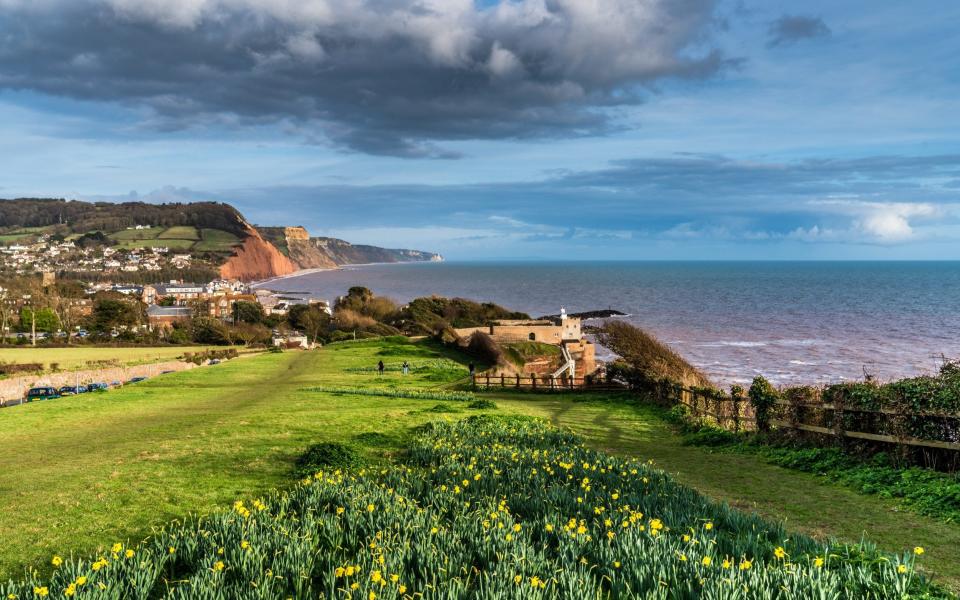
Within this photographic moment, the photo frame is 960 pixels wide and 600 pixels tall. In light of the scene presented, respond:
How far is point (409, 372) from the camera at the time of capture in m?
40.7

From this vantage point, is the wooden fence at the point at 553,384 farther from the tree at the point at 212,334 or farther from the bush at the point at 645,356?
the tree at the point at 212,334

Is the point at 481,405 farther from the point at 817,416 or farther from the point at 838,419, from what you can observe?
the point at 838,419

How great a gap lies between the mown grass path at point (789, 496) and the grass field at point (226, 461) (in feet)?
0.12

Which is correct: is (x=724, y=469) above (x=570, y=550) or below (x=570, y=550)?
below

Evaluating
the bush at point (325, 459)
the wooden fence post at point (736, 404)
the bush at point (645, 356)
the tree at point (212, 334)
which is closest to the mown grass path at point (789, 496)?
the wooden fence post at point (736, 404)

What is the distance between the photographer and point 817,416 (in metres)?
16.0

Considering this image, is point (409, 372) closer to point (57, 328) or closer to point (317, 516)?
point (317, 516)

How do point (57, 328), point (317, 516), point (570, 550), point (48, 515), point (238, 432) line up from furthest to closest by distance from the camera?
point (57, 328), point (238, 432), point (48, 515), point (317, 516), point (570, 550)

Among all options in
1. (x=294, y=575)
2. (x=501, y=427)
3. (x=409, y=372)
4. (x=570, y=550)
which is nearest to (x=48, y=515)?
(x=294, y=575)

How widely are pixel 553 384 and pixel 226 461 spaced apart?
75.0 ft

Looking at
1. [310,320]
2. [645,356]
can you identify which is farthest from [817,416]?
[310,320]

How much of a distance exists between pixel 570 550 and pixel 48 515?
879 cm

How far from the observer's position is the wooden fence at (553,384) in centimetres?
3255

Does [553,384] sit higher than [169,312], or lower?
higher
